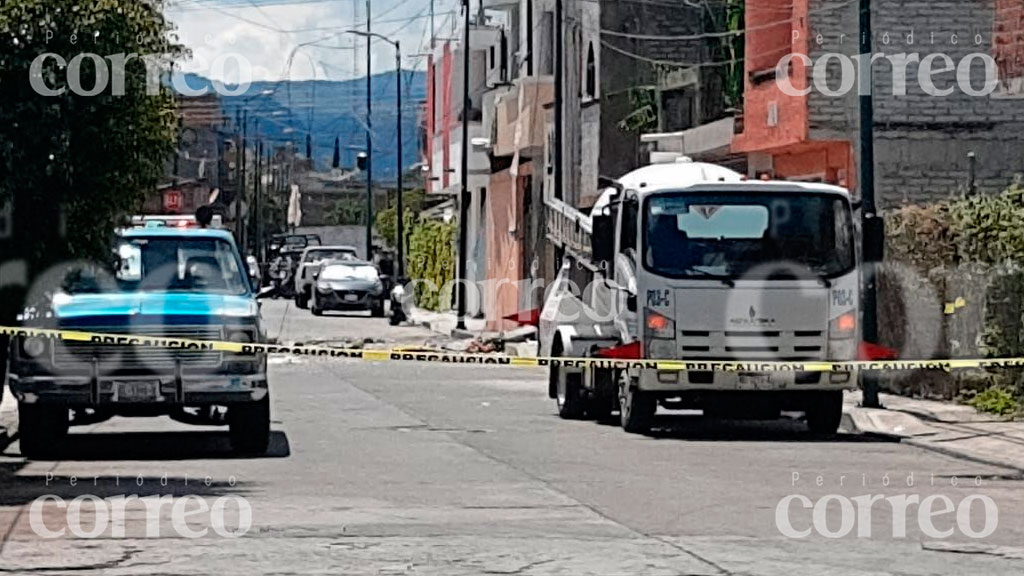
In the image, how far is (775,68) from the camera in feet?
97.4

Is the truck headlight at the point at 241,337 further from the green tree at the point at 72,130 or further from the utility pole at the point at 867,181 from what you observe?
the utility pole at the point at 867,181

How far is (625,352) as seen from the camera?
19953 millimetres

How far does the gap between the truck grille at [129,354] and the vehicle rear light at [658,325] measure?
4.82 metres

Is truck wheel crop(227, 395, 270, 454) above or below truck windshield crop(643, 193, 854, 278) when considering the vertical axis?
below

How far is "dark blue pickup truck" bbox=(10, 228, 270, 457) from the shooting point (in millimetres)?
16344

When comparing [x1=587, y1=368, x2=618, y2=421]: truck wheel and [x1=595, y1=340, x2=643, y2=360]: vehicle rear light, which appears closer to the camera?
[x1=595, y1=340, x2=643, y2=360]: vehicle rear light

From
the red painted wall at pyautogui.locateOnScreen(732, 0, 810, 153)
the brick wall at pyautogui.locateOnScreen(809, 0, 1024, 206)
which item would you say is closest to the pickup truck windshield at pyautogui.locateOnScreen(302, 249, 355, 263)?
the red painted wall at pyautogui.locateOnScreen(732, 0, 810, 153)

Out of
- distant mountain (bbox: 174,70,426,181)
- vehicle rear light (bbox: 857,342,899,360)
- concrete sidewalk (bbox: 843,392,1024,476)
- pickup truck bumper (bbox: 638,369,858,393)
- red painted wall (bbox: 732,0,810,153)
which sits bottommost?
concrete sidewalk (bbox: 843,392,1024,476)

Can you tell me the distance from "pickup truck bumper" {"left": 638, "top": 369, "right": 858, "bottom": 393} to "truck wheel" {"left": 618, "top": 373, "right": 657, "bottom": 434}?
1.44 feet

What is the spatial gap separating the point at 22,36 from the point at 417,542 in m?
5.30

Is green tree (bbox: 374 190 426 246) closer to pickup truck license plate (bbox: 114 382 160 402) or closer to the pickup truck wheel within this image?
the pickup truck wheel

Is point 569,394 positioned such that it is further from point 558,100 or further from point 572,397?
point 558,100

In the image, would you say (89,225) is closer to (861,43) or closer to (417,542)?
(417,542)

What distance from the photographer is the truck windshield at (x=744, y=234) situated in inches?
762
